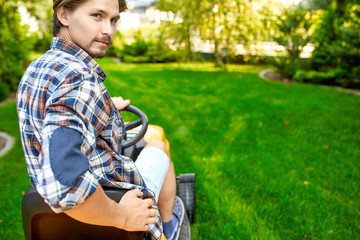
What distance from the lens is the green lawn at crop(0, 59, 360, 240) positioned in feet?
7.85

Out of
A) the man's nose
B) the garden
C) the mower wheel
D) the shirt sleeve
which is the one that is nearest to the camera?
the shirt sleeve

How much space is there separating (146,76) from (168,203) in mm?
7119

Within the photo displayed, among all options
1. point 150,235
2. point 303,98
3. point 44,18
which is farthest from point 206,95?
point 44,18

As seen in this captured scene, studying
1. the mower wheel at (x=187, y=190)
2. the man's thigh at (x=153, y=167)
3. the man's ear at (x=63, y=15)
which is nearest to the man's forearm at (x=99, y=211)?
the man's thigh at (x=153, y=167)

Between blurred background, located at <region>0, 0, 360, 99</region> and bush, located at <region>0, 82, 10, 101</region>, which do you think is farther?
blurred background, located at <region>0, 0, 360, 99</region>

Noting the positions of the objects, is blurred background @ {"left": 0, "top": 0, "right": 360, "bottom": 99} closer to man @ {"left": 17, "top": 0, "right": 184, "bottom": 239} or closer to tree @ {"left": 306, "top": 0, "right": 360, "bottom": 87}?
tree @ {"left": 306, "top": 0, "right": 360, "bottom": 87}

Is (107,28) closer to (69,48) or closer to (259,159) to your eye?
(69,48)

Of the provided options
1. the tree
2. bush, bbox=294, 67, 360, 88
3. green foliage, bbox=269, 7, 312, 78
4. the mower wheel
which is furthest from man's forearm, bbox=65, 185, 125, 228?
green foliage, bbox=269, 7, 312, 78

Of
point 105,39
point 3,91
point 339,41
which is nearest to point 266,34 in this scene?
point 339,41

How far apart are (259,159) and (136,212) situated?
8.23 ft

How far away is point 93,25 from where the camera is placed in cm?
117

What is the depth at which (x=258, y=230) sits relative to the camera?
7.52 feet

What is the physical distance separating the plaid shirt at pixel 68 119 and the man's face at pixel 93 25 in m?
0.04

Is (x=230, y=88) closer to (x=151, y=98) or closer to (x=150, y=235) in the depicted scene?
(x=151, y=98)
